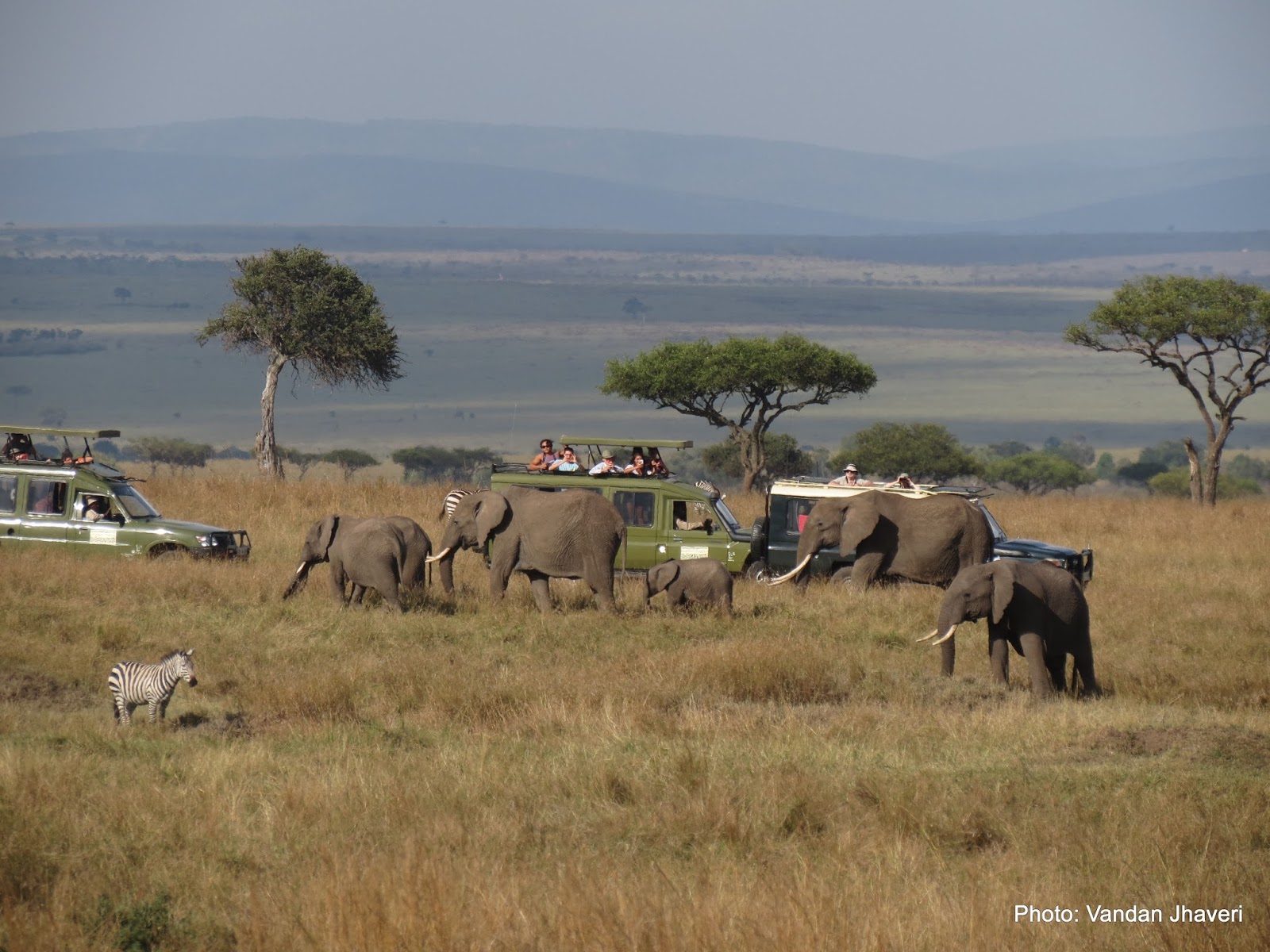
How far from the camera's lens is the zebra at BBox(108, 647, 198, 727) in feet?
41.4

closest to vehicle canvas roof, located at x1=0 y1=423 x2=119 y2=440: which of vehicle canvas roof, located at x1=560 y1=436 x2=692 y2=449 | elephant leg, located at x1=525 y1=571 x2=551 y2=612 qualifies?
vehicle canvas roof, located at x1=560 y1=436 x2=692 y2=449

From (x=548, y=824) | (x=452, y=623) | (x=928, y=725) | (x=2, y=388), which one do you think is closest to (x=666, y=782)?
(x=548, y=824)

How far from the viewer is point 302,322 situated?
131 feet

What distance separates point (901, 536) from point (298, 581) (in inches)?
284

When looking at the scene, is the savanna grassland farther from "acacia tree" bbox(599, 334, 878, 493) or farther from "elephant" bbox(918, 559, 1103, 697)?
"acacia tree" bbox(599, 334, 878, 493)

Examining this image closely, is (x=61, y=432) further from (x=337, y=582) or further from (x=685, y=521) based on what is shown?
(x=685, y=521)

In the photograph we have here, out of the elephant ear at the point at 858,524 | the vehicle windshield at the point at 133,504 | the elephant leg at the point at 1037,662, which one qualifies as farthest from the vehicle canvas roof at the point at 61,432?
the elephant leg at the point at 1037,662

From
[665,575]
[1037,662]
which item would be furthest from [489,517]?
[1037,662]

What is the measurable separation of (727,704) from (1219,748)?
4033 millimetres

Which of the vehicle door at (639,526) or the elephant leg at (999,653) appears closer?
the elephant leg at (999,653)

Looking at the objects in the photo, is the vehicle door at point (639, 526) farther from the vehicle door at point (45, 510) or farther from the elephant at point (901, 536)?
the vehicle door at point (45, 510)

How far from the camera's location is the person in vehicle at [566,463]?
21.9 metres

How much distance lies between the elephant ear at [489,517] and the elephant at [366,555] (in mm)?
632

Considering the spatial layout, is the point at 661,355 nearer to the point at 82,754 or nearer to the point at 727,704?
the point at 727,704
